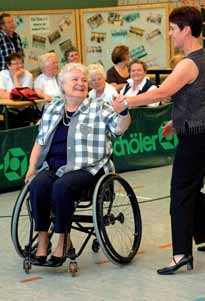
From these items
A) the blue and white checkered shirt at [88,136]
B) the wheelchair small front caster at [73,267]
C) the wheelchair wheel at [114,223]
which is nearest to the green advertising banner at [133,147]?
the wheelchair wheel at [114,223]

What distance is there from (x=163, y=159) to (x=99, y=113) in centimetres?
310

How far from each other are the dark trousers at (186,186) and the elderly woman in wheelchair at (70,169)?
31cm

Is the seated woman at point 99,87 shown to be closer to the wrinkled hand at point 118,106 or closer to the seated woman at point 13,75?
the seated woman at point 13,75

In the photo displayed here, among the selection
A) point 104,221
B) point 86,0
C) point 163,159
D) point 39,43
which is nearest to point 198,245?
point 104,221

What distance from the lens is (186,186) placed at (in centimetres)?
365

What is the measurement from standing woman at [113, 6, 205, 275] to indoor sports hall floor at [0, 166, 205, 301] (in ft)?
0.48

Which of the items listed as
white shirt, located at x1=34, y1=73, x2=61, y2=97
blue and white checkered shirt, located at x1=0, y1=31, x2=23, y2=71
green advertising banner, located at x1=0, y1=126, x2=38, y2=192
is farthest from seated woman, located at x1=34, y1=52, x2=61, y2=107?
green advertising banner, located at x1=0, y1=126, x2=38, y2=192

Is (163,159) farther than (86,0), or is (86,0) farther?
(86,0)

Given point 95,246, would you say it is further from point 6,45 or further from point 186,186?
point 6,45

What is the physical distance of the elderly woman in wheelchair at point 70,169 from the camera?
3.73 m

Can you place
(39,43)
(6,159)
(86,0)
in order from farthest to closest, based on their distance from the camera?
(86,0), (39,43), (6,159)

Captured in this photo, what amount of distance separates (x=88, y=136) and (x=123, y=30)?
243 inches

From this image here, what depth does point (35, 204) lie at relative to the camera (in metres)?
3.76

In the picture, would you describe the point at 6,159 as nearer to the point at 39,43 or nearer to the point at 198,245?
the point at 198,245
